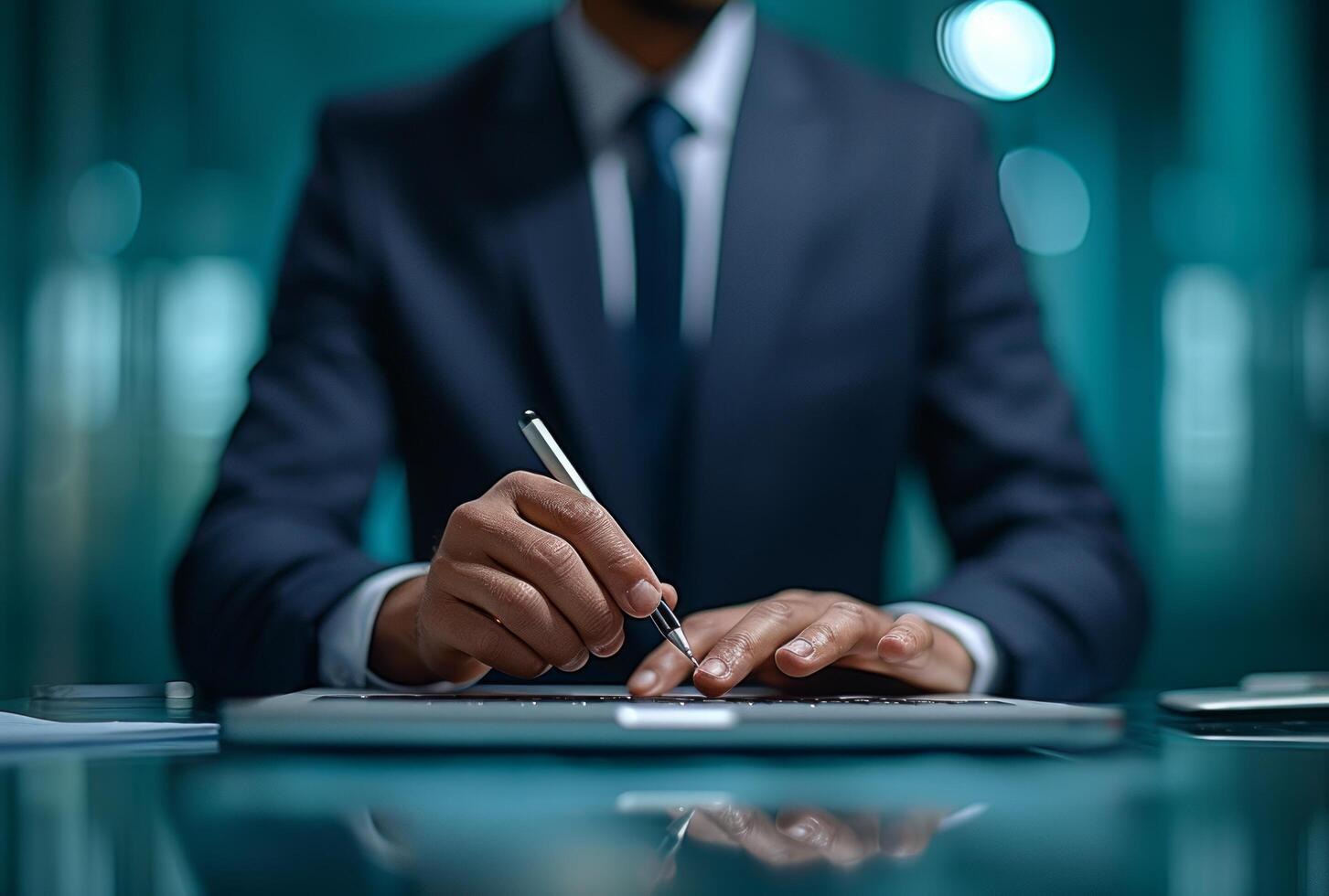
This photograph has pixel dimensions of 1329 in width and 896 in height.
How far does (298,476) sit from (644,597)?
69cm

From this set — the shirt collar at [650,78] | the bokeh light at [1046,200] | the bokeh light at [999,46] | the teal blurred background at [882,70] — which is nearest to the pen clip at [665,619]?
the shirt collar at [650,78]

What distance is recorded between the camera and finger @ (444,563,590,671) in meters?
0.74

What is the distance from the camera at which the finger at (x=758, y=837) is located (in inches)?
13.4

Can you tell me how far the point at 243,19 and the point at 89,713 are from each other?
3.31 metres

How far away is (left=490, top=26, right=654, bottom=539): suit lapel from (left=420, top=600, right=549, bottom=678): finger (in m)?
0.53

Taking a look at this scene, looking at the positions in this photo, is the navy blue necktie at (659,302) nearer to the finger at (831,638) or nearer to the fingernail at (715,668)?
the finger at (831,638)

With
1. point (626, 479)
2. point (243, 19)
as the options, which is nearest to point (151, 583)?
point (243, 19)

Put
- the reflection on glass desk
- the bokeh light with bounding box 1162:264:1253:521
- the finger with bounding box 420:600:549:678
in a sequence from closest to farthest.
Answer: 1. the reflection on glass desk
2. the finger with bounding box 420:600:549:678
3. the bokeh light with bounding box 1162:264:1253:521

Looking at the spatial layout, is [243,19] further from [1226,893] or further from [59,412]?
[1226,893]

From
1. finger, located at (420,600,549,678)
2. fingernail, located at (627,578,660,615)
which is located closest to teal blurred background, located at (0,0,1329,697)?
finger, located at (420,600,549,678)

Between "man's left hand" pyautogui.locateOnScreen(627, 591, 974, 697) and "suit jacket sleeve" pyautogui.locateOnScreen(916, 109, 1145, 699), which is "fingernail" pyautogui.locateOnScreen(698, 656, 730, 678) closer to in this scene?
"man's left hand" pyautogui.locateOnScreen(627, 591, 974, 697)

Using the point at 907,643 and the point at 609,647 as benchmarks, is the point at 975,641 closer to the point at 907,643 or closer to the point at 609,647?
the point at 907,643

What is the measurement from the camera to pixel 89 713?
2.62ft

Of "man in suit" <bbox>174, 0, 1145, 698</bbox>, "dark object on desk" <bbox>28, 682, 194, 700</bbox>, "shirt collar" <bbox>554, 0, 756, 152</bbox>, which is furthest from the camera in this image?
"shirt collar" <bbox>554, 0, 756, 152</bbox>
